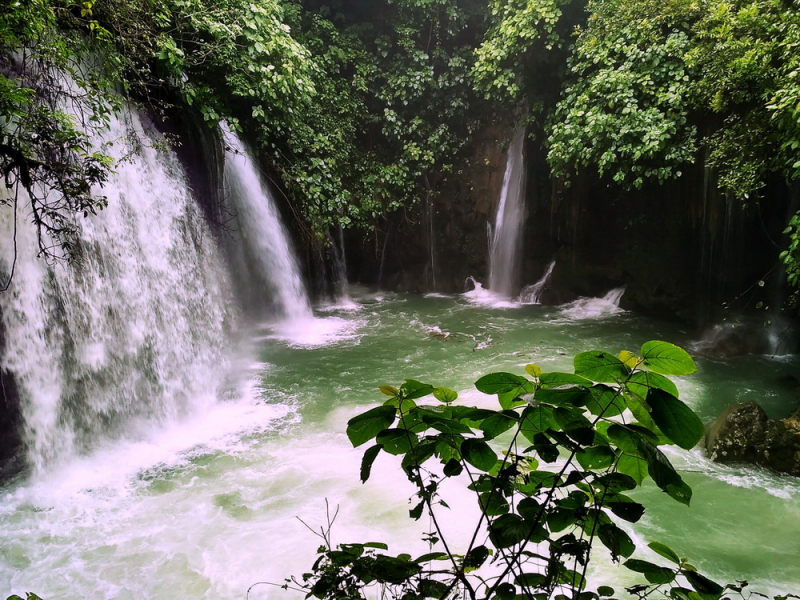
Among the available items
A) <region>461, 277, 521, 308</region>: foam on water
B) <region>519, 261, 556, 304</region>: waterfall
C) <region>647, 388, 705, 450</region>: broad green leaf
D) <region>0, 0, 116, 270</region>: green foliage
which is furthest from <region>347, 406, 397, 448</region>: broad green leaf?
<region>519, 261, 556, 304</region>: waterfall

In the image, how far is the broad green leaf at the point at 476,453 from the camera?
1302 millimetres

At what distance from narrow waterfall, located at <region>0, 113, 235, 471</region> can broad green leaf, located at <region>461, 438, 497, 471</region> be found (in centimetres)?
513

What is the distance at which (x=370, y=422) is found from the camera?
1.37m

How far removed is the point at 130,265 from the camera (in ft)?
20.4

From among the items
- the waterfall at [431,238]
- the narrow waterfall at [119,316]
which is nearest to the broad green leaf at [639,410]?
the narrow waterfall at [119,316]

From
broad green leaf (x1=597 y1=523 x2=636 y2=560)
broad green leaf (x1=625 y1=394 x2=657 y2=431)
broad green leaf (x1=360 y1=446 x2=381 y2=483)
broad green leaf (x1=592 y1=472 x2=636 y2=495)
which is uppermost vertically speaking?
broad green leaf (x1=625 y1=394 x2=657 y2=431)

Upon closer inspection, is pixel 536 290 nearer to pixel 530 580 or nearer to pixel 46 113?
pixel 46 113

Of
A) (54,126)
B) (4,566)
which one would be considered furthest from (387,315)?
(4,566)

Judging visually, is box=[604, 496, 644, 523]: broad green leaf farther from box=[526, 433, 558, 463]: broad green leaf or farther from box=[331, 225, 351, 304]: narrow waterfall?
box=[331, 225, 351, 304]: narrow waterfall

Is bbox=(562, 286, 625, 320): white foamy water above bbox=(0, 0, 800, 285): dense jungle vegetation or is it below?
below

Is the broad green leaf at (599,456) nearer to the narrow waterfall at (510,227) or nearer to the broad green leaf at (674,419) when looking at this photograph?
the broad green leaf at (674,419)

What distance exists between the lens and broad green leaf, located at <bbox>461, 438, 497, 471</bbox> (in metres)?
1.30

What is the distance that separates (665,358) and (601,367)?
0.49 ft

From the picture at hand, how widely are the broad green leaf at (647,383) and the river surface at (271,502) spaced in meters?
2.67
